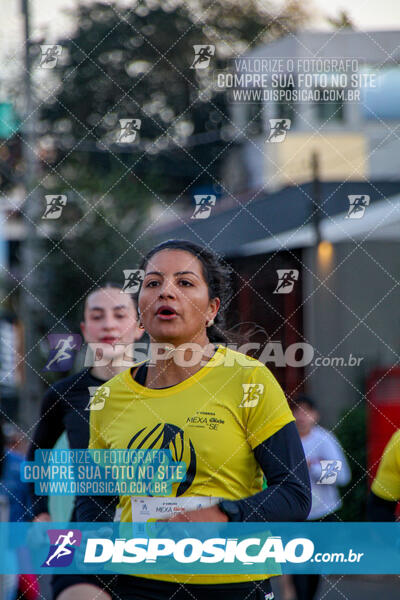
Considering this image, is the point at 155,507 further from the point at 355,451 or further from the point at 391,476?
the point at 355,451

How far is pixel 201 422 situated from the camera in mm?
2326

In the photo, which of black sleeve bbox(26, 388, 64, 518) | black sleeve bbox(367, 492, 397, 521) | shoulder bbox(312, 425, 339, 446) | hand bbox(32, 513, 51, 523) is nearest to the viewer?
black sleeve bbox(367, 492, 397, 521)

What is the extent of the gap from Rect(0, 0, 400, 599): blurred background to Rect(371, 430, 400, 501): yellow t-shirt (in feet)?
1.76

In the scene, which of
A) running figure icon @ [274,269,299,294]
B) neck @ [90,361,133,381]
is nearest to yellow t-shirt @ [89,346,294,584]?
neck @ [90,361,133,381]

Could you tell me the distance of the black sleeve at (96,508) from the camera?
9.04 ft

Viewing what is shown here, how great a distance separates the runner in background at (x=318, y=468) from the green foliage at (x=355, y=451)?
56mm

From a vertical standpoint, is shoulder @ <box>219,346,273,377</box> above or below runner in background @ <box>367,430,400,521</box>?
above

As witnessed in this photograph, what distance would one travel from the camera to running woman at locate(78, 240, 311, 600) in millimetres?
2219

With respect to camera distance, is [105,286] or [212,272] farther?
[105,286]

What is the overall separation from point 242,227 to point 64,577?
1355 mm

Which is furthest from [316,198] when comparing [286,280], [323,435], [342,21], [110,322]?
[323,435]

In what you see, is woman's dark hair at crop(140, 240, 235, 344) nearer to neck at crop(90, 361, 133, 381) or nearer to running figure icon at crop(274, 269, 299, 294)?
running figure icon at crop(274, 269, 299, 294)

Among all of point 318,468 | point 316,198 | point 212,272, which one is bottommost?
point 318,468

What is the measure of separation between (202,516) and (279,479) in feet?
0.95
